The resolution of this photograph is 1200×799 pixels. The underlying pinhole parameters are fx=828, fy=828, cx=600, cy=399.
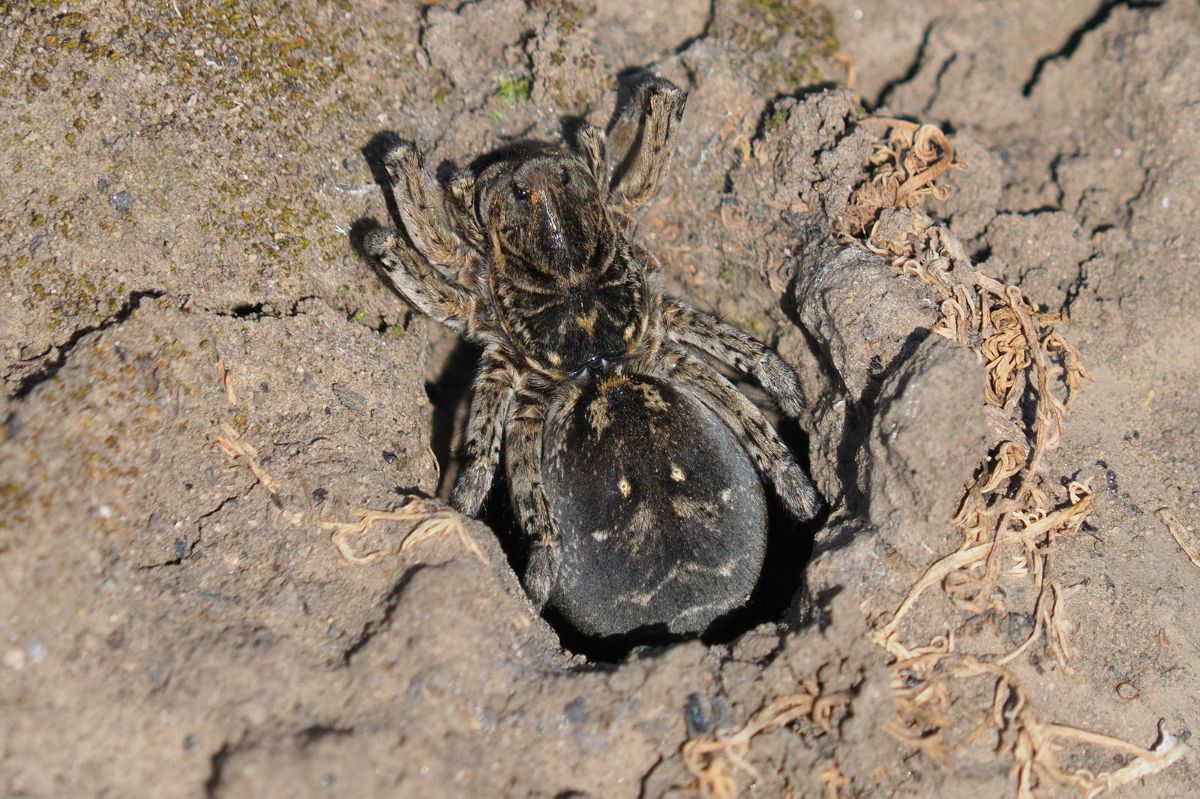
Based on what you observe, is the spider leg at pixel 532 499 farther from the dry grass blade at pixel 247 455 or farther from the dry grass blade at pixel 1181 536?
the dry grass blade at pixel 1181 536

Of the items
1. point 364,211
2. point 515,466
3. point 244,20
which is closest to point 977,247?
point 515,466

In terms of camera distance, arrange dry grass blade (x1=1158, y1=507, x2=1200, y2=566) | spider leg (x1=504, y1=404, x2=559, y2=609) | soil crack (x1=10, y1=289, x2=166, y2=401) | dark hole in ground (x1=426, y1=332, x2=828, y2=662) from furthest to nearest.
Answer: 1. spider leg (x1=504, y1=404, x2=559, y2=609)
2. dark hole in ground (x1=426, y1=332, x2=828, y2=662)
3. dry grass blade (x1=1158, y1=507, x2=1200, y2=566)
4. soil crack (x1=10, y1=289, x2=166, y2=401)

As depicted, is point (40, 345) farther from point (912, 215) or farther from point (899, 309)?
point (912, 215)

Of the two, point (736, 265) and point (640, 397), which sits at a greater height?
point (736, 265)

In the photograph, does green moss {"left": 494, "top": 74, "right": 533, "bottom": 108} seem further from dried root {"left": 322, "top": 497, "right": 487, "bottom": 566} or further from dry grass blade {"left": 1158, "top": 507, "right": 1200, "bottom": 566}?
dry grass blade {"left": 1158, "top": 507, "right": 1200, "bottom": 566}

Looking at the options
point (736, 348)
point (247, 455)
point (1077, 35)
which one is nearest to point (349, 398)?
point (247, 455)

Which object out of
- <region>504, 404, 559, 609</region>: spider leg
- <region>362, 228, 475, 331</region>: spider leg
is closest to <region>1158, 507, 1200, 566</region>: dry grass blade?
<region>504, 404, 559, 609</region>: spider leg

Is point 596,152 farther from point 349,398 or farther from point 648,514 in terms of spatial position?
point 648,514
